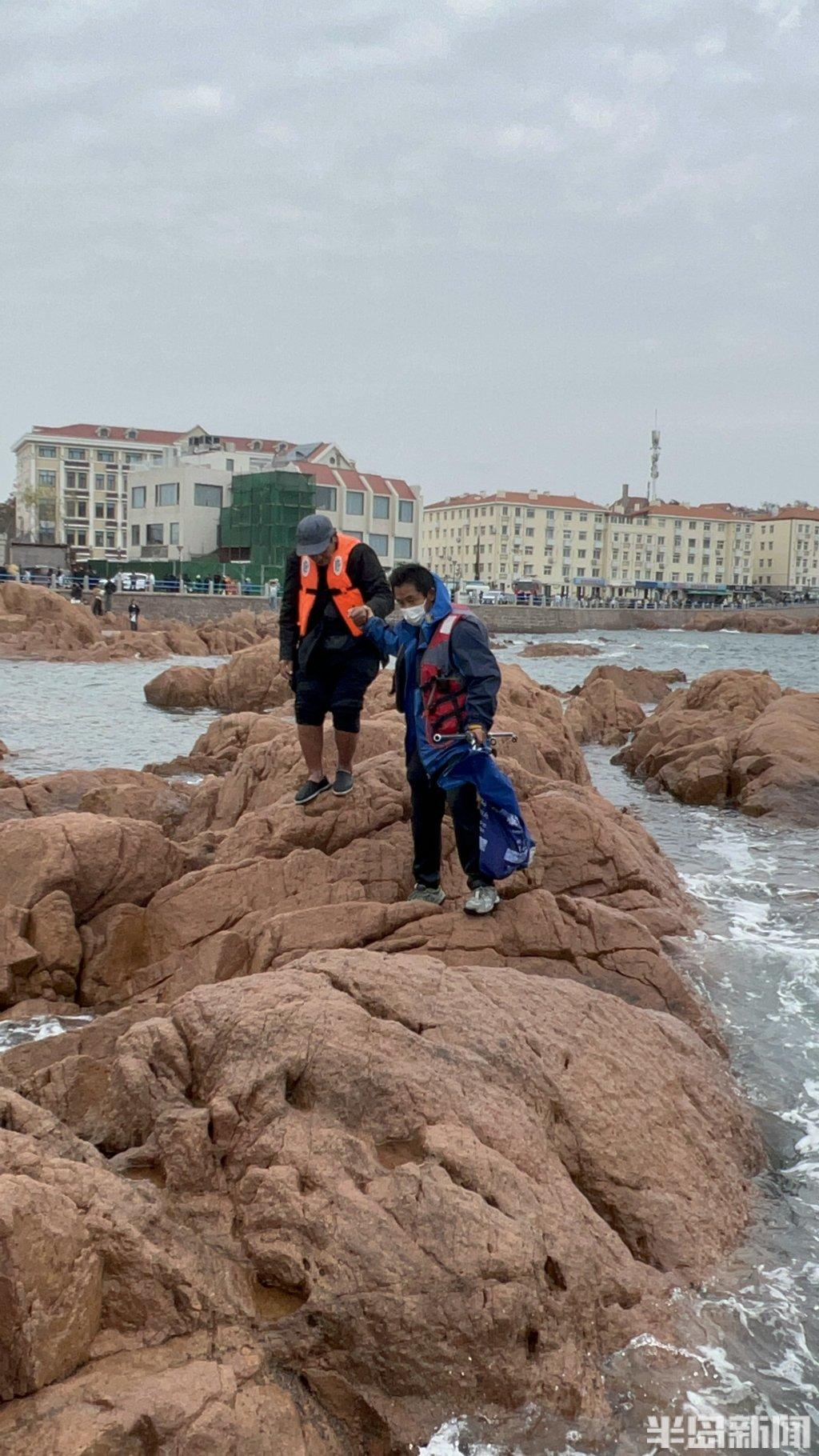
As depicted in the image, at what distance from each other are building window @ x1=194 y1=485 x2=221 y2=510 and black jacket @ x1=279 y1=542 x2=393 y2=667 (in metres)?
74.3

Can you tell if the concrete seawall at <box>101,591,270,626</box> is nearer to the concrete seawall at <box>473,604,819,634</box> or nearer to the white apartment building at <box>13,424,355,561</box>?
the concrete seawall at <box>473,604,819,634</box>

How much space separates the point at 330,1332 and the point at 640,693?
29866mm

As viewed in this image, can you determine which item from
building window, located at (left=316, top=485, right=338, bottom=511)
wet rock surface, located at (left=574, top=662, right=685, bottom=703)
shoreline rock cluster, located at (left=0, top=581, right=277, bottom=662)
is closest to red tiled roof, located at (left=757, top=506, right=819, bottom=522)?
building window, located at (left=316, top=485, right=338, bottom=511)

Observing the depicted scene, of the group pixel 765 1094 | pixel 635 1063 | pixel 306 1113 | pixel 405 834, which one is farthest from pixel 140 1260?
pixel 405 834

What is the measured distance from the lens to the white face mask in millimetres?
6457

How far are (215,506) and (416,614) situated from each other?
76003 mm

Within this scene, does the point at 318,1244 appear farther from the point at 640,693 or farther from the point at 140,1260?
the point at 640,693

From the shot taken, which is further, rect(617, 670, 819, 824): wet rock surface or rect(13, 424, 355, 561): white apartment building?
rect(13, 424, 355, 561): white apartment building

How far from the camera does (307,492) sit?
75.5 m

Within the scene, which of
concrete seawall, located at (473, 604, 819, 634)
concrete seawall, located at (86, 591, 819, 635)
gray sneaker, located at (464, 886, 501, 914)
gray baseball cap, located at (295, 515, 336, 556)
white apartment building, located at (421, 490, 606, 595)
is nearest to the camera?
gray sneaker, located at (464, 886, 501, 914)

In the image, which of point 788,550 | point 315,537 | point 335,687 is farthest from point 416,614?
point 788,550

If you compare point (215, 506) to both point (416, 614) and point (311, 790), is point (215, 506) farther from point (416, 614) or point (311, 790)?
point (416, 614)

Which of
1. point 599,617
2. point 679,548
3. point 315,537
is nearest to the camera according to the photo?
point 315,537

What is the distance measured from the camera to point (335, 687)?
766 cm
